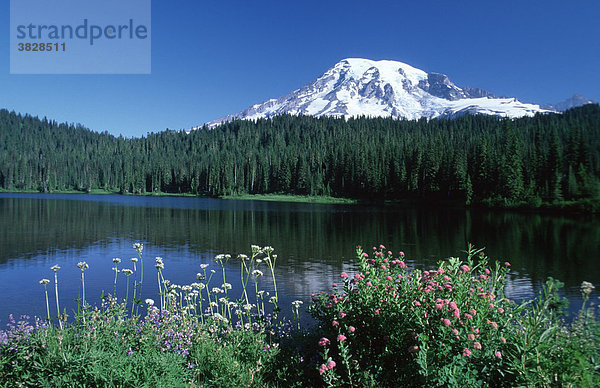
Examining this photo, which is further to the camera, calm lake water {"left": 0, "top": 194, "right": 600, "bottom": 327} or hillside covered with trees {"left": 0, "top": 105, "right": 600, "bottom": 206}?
hillside covered with trees {"left": 0, "top": 105, "right": 600, "bottom": 206}

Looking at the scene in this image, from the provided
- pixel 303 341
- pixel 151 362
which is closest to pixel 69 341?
pixel 151 362

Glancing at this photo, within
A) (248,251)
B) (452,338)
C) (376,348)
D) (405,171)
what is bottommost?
(248,251)

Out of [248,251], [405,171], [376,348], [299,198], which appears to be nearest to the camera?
[376,348]

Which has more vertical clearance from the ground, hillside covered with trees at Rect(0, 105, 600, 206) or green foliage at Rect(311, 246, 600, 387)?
hillside covered with trees at Rect(0, 105, 600, 206)

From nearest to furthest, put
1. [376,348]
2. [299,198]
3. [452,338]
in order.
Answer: [452,338]
[376,348]
[299,198]

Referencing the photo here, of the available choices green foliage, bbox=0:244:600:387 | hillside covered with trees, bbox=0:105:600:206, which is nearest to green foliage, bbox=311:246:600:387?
green foliage, bbox=0:244:600:387

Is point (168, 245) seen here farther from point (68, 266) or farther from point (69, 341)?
point (69, 341)

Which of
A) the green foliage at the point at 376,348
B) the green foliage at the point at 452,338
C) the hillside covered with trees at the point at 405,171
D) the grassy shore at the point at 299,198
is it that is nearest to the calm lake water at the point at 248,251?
the green foliage at the point at 376,348

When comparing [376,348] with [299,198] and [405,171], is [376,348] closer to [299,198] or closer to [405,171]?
[405,171]

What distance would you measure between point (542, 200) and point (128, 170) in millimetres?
177831

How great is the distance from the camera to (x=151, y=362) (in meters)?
5.51

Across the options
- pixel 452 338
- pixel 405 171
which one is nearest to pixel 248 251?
pixel 452 338

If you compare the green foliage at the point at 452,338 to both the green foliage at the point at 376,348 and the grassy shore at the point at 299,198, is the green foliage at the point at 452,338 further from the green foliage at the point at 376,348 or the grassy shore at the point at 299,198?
the grassy shore at the point at 299,198

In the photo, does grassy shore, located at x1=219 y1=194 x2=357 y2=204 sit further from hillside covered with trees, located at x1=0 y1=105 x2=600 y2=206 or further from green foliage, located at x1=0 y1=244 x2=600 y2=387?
green foliage, located at x1=0 y1=244 x2=600 y2=387
